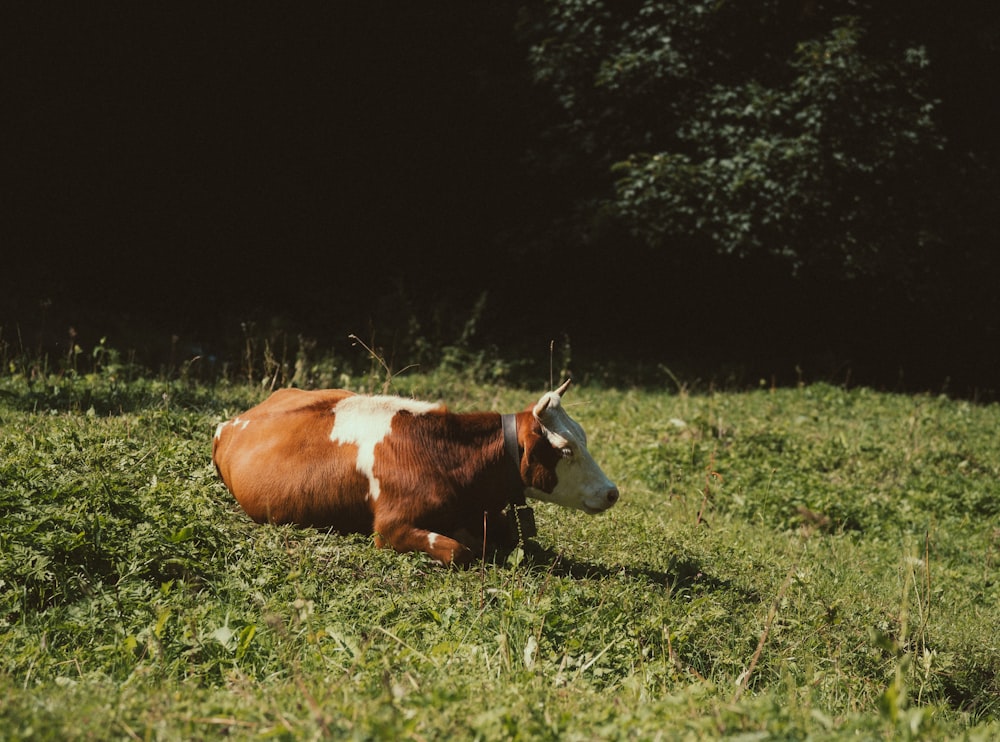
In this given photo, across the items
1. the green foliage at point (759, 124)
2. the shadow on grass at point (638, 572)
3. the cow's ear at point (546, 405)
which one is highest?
the green foliage at point (759, 124)

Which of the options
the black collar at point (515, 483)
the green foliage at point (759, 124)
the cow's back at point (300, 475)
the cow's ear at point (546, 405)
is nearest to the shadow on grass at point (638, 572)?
the black collar at point (515, 483)

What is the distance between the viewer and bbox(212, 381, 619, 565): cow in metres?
4.58

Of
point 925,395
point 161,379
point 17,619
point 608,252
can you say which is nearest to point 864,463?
point 925,395

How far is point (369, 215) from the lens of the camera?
52.1 ft

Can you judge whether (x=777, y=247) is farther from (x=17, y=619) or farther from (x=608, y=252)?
(x=17, y=619)

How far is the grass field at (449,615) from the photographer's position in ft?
8.59

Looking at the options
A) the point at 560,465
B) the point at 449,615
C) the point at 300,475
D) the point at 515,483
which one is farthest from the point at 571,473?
the point at 300,475

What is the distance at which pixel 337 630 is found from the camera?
3529 mm

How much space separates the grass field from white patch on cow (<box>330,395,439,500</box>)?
0.40 meters

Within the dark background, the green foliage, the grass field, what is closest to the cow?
the grass field

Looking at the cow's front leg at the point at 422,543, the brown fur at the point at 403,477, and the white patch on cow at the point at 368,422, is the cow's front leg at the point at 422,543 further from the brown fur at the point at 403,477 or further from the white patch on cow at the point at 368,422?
the white patch on cow at the point at 368,422

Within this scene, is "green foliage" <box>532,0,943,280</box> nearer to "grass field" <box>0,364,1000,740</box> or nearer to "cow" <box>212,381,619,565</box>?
"grass field" <box>0,364,1000,740</box>

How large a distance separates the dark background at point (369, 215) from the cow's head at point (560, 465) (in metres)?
7.32

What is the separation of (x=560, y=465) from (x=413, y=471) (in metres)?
0.80
